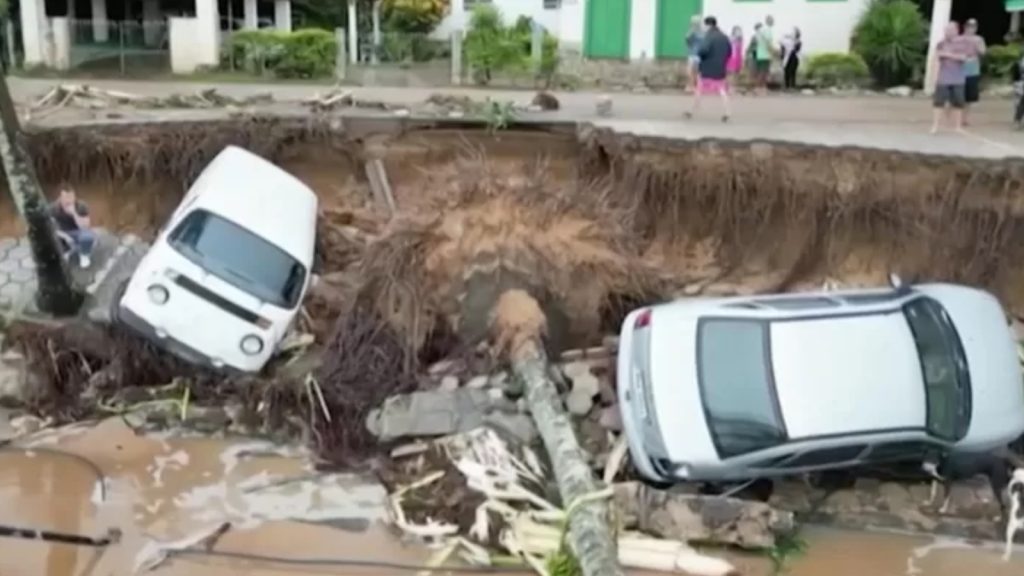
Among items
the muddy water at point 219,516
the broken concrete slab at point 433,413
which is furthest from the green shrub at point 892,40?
the muddy water at point 219,516

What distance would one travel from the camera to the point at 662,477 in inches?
497

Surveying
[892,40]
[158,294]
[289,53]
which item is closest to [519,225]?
[158,294]

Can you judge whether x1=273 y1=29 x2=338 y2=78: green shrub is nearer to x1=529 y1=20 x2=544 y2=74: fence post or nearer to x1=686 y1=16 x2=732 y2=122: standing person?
x1=529 y1=20 x2=544 y2=74: fence post

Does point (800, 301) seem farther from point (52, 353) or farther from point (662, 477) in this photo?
point (52, 353)

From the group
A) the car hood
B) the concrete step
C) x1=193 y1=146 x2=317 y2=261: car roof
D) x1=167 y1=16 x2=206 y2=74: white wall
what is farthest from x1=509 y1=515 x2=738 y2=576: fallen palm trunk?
x1=167 y1=16 x2=206 y2=74: white wall

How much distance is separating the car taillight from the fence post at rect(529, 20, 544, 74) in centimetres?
1661

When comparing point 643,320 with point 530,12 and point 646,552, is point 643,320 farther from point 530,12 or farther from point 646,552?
point 530,12

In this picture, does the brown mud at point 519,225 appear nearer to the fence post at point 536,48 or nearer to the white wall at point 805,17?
the fence post at point 536,48

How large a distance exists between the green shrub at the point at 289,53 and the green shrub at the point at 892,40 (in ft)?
43.1

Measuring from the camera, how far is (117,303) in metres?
15.5

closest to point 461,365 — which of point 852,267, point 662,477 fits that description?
point 662,477

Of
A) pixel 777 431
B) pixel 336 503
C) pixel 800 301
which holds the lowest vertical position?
pixel 336 503

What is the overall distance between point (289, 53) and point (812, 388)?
69.4 ft

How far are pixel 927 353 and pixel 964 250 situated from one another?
5634 mm
